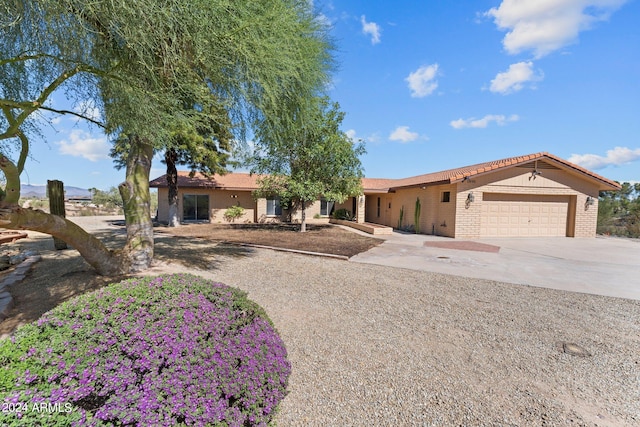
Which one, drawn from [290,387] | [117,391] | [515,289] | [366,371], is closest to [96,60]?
[117,391]

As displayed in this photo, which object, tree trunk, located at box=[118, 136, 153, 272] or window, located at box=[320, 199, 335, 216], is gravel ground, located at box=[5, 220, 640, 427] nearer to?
tree trunk, located at box=[118, 136, 153, 272]

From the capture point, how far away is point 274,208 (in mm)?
22281

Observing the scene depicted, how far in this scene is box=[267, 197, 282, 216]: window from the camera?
22.0 meters

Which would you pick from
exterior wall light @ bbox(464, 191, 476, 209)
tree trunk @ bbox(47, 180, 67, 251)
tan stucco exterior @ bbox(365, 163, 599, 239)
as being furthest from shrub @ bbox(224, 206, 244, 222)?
exterior wall light @ bbox(464, 191, 476, 209)

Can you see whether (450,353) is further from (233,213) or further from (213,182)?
(213,182)

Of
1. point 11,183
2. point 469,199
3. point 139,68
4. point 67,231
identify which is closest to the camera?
point 11,183

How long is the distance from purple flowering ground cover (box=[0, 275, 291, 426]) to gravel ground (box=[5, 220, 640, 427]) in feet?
2.15

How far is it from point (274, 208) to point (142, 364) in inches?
816

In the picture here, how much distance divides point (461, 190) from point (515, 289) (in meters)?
9.17

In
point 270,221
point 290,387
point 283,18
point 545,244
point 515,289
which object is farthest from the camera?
point 270,221

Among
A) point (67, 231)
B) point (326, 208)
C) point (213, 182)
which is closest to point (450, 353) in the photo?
point (67, 231)

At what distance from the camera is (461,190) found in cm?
1435

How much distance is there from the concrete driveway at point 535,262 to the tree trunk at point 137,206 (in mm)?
5634

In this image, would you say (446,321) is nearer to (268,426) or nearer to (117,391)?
(268,426)
